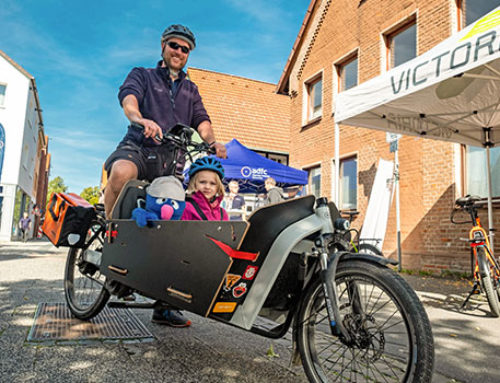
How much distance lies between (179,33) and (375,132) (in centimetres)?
836

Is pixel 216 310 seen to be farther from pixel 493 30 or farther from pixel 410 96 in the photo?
pixel 410 96

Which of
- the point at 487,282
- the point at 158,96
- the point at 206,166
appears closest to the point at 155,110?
the point at 158,96

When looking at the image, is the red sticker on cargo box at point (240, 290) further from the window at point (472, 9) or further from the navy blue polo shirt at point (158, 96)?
the window at point (472, 9)

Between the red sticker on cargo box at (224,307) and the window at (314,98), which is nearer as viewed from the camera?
the red sticker on cargo box at (224,307)

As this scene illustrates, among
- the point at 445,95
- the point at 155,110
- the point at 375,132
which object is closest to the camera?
the point at 155,110

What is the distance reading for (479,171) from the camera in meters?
8.02

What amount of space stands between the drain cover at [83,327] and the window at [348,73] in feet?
33.6

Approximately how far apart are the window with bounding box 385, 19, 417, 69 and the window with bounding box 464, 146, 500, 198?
3266 mm

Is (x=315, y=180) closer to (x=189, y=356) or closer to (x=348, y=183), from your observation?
(x=348, y=183)

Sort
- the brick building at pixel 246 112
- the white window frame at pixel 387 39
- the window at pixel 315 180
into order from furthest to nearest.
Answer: the brick building at pixel 246 112 → the window at pixel 315 180 → the white window frame at pixel 387 39

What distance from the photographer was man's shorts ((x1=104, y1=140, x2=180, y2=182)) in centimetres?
304

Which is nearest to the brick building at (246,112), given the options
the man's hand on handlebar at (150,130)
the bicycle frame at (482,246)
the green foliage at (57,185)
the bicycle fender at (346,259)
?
the bicycle frame at (482,246)

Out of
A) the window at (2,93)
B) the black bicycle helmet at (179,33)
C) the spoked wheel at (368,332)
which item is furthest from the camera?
the window at (2,93)

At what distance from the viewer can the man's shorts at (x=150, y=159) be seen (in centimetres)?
304
